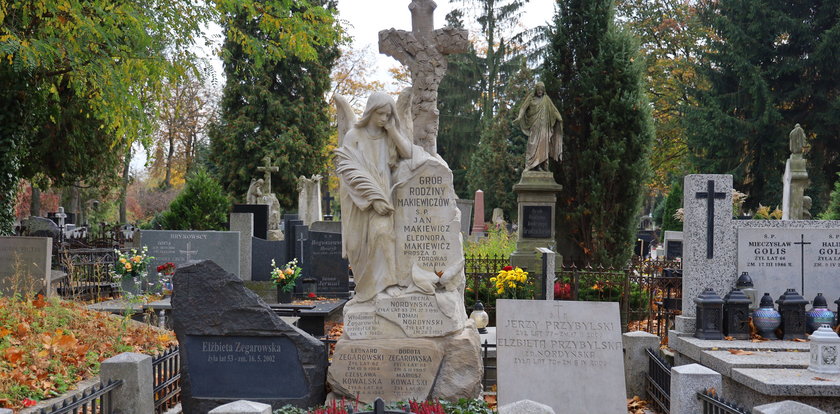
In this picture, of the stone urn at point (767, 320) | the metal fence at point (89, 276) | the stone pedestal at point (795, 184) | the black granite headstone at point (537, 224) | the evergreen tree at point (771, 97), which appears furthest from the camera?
the evergreen tree at point (771, 97)

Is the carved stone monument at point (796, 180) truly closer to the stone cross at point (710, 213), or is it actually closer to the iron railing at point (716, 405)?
the stone cross at point (710, 213)

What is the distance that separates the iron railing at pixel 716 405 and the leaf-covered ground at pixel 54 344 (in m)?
5.69

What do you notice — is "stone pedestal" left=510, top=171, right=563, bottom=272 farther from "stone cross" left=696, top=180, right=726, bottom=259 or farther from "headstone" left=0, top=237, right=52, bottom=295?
"headstone" left=0, top=237, right=52, bottom=295

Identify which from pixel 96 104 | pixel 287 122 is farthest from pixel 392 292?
pixel 287 122

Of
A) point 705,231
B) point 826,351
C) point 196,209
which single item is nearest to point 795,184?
point 705,231

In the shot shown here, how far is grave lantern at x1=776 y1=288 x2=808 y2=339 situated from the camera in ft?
28.1

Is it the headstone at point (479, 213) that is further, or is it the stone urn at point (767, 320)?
the headstone at point (479, 213)

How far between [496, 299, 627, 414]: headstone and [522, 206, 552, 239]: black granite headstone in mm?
9850

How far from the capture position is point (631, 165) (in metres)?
17.5

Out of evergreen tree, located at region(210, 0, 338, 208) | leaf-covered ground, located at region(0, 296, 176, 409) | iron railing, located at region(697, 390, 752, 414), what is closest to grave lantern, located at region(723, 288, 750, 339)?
iron railing, located at region(697, 390, 752, 414)

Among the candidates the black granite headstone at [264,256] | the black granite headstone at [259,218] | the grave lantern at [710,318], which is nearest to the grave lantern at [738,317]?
the grave lantern at [710,318]

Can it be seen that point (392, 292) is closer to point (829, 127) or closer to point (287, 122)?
point (829, 127)

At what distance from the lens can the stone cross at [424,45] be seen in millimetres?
11969

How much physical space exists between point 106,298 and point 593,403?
11399 millimetres
